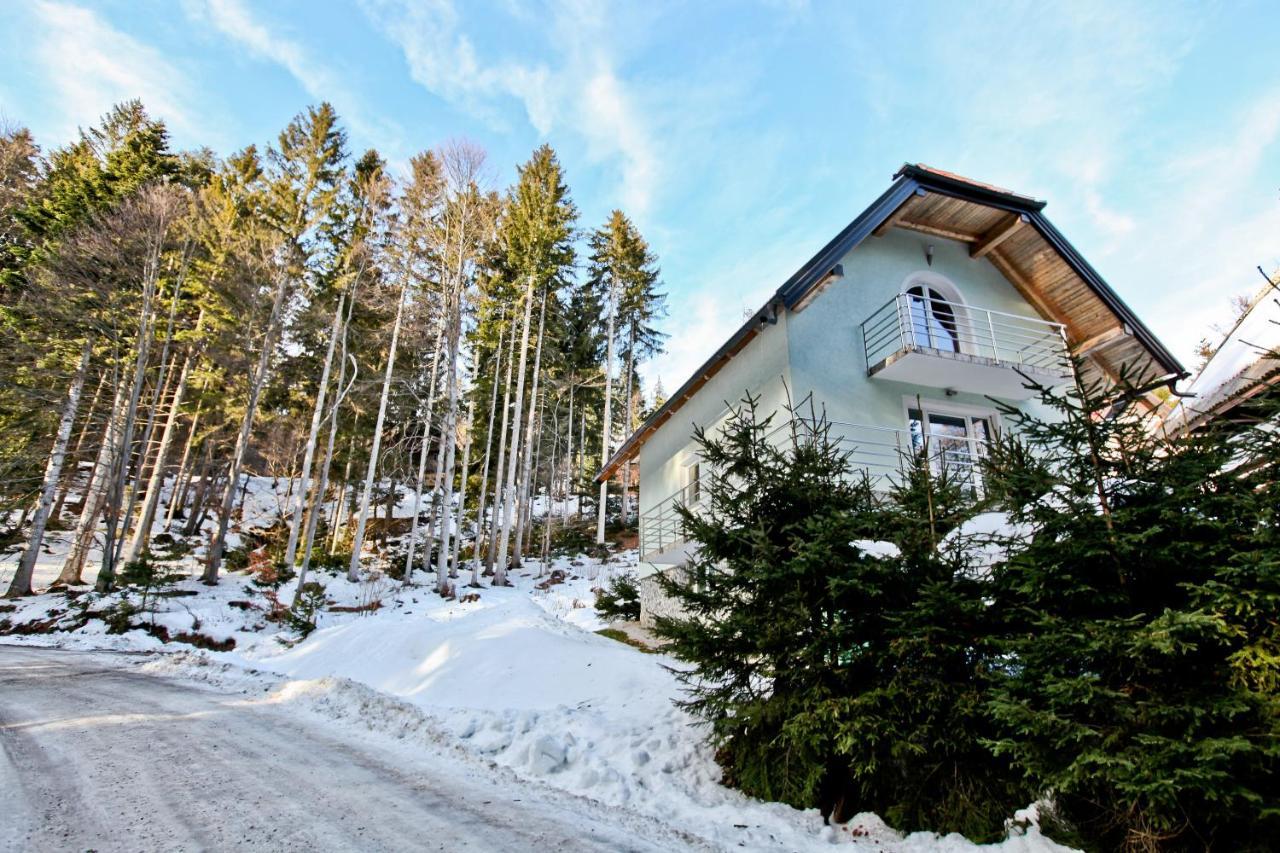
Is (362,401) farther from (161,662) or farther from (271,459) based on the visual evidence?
(161,662)

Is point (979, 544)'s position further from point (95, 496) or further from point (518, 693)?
point (95, 496)

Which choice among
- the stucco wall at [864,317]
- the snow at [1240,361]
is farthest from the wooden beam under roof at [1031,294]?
the snow at [1240,361]

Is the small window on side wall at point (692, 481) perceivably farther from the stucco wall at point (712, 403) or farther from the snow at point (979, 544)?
the snow at point (979, 544)

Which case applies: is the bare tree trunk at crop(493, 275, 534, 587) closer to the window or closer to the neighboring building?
the window

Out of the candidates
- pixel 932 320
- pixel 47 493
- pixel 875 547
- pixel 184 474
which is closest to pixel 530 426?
pixel 47 493

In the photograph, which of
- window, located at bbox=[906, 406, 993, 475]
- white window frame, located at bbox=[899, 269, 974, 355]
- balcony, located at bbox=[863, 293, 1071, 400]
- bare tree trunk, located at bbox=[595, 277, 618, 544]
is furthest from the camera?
bare tree trunk, located at bbox=[595, 277, 618, 544]

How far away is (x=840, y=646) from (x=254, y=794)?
471 centimetres

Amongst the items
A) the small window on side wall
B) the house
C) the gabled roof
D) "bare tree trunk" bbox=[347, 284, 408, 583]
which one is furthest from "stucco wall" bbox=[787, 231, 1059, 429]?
"bare tree trunk" bbox=[347, 284, 408, 583]

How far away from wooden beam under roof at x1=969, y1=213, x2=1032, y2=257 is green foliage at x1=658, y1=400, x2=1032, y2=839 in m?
10.2

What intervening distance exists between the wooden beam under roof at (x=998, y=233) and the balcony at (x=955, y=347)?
60.5 inches

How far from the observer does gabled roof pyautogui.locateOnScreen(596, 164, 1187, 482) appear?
1077 cm

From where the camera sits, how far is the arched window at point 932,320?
1234cm

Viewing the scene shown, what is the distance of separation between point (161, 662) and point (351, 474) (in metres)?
18.6

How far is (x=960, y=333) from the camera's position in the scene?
12828 millimetres
